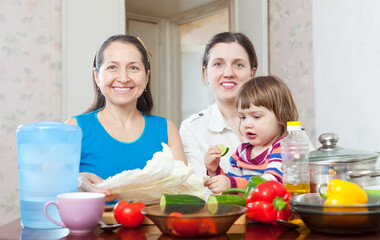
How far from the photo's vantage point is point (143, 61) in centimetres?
171

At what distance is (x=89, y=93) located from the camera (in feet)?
9.86

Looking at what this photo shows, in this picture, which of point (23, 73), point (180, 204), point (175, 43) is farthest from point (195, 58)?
point (180, 204)

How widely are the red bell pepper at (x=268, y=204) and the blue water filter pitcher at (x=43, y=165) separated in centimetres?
43

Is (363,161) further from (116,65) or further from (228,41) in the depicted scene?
(228,41)

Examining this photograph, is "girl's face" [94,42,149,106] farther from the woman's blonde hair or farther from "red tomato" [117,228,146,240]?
"red tomato" [117,228,146,240]

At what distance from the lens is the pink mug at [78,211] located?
884 mm

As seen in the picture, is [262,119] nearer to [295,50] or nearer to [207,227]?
[207,227]

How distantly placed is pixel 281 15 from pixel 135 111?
82.6 inches

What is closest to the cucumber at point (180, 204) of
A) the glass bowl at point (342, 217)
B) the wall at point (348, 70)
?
the glass bowl at point (342, 217)

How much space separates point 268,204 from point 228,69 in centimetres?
126

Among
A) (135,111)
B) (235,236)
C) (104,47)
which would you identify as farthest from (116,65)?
(235,236)

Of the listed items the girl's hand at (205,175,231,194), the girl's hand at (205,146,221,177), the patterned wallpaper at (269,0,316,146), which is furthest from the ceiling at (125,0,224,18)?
the girl's hand at (205,175,231,194)

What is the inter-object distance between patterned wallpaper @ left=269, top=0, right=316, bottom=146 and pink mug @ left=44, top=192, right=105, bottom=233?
8.31 feet

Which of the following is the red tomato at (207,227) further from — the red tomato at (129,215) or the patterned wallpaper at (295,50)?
the patterned wallpaper at (295,50)
